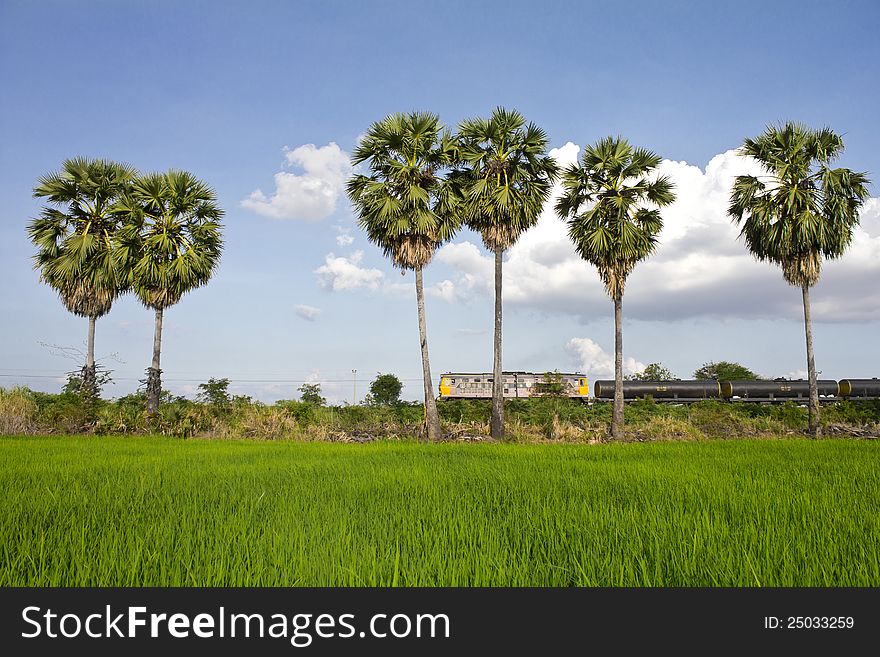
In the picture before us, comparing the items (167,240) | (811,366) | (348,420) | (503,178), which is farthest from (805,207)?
(167,240)

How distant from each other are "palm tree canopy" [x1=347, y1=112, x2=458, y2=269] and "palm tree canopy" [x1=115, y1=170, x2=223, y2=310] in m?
7.53

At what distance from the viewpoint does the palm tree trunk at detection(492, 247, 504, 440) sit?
22.0 metres

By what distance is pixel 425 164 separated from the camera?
77.4 ft

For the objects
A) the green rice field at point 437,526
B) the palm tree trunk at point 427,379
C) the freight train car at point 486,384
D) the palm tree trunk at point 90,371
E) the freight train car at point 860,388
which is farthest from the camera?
the freight train car at point 486,384

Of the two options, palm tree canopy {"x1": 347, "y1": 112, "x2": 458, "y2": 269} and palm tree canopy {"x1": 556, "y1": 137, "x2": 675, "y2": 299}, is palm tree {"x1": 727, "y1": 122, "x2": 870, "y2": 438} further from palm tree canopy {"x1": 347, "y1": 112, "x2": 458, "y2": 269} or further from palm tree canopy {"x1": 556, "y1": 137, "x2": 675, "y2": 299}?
palm tree canopy {"x1": 347, "y1": 112, "x2": 458, "y2": 269}

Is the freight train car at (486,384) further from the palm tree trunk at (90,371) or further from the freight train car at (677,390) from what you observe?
the palm tree trunk at (90,371)

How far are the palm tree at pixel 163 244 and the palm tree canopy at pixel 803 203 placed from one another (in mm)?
24457

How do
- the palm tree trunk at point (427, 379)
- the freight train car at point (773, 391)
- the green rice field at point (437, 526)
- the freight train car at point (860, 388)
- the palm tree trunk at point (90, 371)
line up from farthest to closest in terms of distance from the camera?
the freight train car at point (773, 391) < the freight train car at point (860, 388) < the palm tree trunk at point (90, 371) < the palm tree trunk at point (427, 379) < the green rice field at point (437, 526)

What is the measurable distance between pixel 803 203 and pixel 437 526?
24.5 metres

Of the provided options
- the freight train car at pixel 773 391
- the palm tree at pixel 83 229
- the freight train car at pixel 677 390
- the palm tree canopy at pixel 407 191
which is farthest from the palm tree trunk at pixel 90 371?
the freight train car at pixel 773 391

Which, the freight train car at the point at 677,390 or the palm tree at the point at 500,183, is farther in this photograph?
the freight train car at the point at 677,390

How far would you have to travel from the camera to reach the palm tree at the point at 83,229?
2652cm

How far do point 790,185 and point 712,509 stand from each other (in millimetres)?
22327

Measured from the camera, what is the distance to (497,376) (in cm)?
2252
